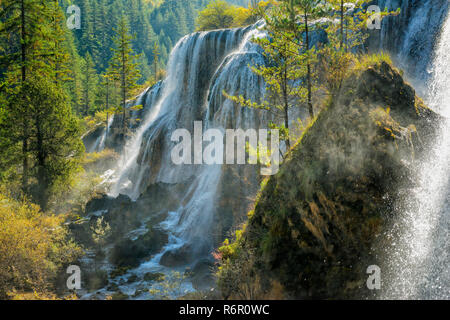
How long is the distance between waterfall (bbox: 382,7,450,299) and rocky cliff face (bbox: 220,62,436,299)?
343mm

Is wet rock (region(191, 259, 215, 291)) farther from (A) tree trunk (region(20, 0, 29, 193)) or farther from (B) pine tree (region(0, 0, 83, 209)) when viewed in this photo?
(A) tree trunk (region(20, 0, 29, 193))

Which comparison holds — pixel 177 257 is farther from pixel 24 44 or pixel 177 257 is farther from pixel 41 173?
pixel 24 44

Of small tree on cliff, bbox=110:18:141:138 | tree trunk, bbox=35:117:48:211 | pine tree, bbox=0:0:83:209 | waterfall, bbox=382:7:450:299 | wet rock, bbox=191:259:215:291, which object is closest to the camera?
waterfall, bbox=382:7:450:299

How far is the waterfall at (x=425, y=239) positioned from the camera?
520 cm

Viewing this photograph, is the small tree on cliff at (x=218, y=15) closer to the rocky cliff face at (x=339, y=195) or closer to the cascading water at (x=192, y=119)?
the cascading water at (x=192, y=119)

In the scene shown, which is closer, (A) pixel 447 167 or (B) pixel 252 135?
(A) pixel 447 167

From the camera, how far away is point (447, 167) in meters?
6.45

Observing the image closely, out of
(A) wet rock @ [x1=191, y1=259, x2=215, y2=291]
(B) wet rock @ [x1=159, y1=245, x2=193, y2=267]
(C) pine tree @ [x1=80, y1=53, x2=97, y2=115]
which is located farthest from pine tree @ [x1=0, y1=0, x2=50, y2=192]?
(C) pine tree @ [x1=80, y1=53, x2=97, y2=115]

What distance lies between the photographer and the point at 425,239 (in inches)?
223

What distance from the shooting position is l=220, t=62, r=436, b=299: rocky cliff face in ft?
20.1

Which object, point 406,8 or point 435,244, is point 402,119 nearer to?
point 435,244

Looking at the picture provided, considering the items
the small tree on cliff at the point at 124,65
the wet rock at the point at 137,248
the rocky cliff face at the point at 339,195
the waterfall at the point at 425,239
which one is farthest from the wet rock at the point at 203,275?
the small tree on cliff at the point at 124,65
